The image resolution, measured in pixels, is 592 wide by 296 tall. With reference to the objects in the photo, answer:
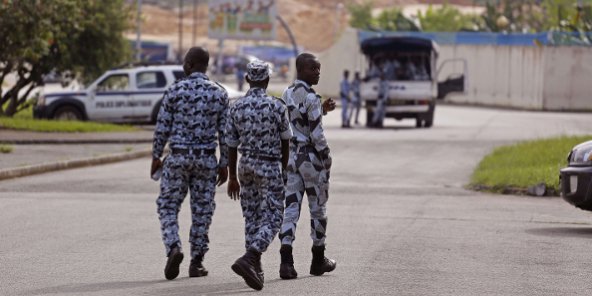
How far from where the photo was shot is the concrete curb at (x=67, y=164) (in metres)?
21.9

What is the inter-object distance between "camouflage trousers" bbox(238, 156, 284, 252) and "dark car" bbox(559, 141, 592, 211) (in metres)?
5.29

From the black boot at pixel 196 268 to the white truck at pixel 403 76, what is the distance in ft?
109

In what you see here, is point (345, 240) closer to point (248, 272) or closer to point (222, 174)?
point (222, 174)

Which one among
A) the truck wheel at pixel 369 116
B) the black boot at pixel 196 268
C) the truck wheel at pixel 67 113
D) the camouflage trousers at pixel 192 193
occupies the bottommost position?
the truck wheel at pixel 369 116

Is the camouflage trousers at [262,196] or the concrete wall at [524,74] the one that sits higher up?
the camouflage trousers at [262,196]

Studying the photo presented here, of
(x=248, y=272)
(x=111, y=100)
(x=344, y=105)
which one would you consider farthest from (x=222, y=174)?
(x=344, y=105)

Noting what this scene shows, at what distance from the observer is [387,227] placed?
49.5 feet

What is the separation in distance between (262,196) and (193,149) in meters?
0.62

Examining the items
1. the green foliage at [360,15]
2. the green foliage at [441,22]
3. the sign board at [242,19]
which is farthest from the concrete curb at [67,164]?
the green foliage at [360,15]

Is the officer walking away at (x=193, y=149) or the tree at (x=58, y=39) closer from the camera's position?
the officer walking away at (x=193, y=149)

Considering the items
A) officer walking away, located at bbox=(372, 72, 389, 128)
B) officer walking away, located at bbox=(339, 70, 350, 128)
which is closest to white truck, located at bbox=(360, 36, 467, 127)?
officer walking away, located at bbox=(372, 72, 389, 128)

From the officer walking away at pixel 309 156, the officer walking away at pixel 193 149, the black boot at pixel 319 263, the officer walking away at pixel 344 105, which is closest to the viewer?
the officer walking away at pixel 193 149

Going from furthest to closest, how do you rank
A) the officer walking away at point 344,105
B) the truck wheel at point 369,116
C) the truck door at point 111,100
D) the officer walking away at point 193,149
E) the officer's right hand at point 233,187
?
1. the truck wheel at point 369,116
2. the officer walking away at point 344,105
3. the truck door at point 111,100
4. the officer walking away at point 193,149
5. the officer's right hand at point 233,187

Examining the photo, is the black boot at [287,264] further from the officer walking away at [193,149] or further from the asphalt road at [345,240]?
the officer walking away at [193,149]
